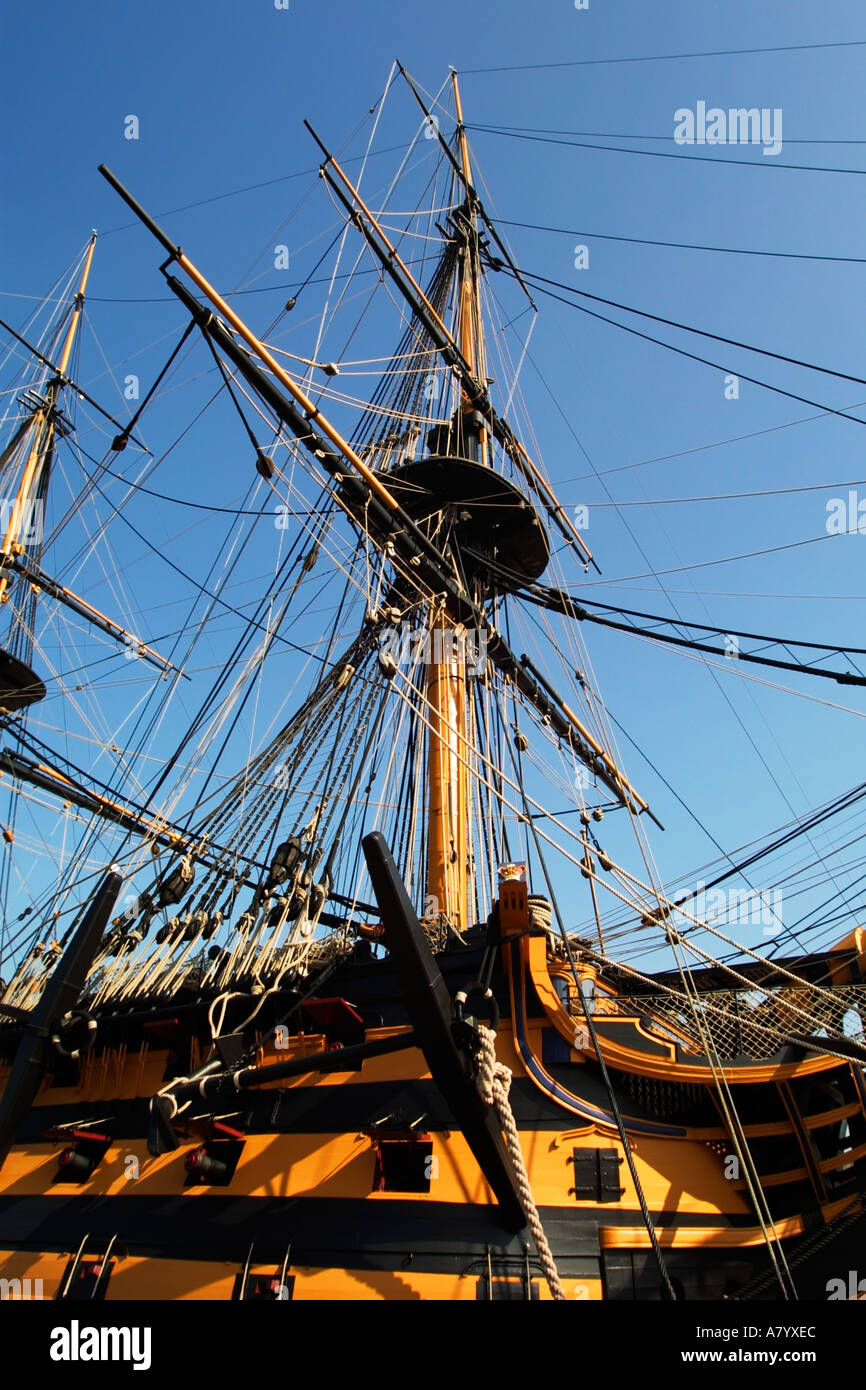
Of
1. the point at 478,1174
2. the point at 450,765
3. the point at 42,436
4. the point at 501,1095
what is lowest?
the point at 478,1174

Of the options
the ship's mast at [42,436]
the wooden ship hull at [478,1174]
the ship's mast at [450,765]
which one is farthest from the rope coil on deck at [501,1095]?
the ship's mast at [42,436]

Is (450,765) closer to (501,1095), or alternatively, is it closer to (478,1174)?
(478,1174)

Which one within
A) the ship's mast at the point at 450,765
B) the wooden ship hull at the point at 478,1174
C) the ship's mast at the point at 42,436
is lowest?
the wooden ship hull at the point at 478,1174

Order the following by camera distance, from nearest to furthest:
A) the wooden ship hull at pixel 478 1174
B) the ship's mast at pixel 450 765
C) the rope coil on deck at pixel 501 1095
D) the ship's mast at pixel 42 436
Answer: the rope coil on deck at pixel 501 1095
the wooden ship hull at pixel 478 1174
the ship's mast at pixel 450 765
the ship's mast at pixel 42 436

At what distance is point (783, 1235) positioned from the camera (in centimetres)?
500

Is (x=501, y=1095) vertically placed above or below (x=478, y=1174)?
above

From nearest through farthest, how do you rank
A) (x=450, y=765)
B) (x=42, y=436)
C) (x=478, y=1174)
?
1. (x=478, y=1174)
2. (x=450, y=765)
3. (x=42, y=436)

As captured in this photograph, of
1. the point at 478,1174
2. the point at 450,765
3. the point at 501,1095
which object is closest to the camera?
the point at 501,1095

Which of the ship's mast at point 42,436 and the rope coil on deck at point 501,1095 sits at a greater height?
the ship's mast at point 42,436

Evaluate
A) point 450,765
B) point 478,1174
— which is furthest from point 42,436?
point 478,1174

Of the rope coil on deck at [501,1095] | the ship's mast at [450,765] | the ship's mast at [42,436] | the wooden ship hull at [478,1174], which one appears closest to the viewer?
the rope coil on deck at [501,1095]

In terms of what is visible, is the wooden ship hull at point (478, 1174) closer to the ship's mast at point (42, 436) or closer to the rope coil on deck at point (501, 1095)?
the rope coil on deck at point (501, 1095)
